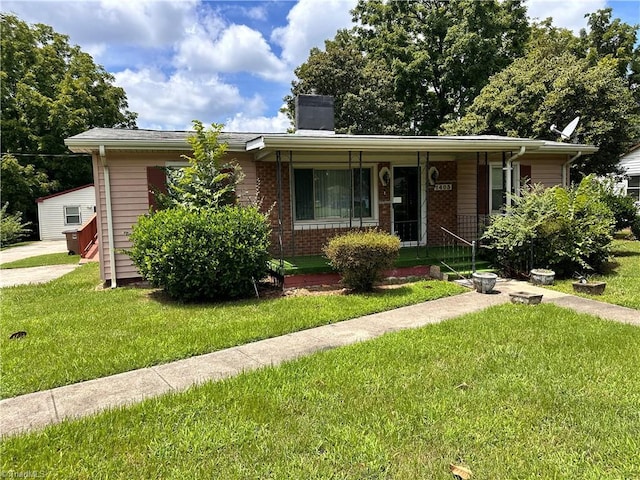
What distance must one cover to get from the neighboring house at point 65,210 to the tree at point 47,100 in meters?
3.97

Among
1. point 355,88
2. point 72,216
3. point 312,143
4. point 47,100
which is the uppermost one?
point 47,100

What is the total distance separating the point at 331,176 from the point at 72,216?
21.0 m

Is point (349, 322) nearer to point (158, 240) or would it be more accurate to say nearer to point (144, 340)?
→ point (144, 340)

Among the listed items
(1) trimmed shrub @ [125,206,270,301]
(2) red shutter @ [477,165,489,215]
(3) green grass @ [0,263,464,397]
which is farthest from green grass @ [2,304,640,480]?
(2) red shutter @ [477,165,489,215]

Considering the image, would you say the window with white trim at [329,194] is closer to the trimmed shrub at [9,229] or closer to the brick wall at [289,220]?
the brick wall at [289,220]

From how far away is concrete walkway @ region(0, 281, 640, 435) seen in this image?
331 centimetres

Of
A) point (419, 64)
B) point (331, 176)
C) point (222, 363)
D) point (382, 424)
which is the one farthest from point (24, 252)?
point (419, 64)

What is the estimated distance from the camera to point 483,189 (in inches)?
428

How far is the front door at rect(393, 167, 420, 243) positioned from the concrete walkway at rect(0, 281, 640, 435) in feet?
13.0

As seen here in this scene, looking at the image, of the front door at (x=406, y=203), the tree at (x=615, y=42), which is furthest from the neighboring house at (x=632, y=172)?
the front door at (x=406, y=203)

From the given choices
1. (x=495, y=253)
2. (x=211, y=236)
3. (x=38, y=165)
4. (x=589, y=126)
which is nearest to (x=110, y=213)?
(x=211, y=236)

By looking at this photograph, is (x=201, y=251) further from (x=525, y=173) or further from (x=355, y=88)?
(x=355, y=88)

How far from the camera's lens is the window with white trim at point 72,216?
81.3 ft

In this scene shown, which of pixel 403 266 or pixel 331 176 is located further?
pixel 331 176
